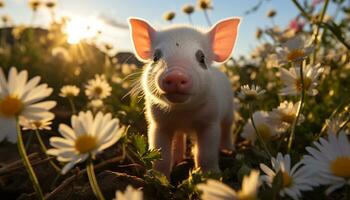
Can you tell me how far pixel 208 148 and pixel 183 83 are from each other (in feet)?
1.99

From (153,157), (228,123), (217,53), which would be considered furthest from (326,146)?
(228,123)

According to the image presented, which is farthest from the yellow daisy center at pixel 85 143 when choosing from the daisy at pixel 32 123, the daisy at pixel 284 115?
the daisy at pixel 284 115

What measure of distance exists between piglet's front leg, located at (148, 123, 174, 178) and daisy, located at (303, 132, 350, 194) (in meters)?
1.42

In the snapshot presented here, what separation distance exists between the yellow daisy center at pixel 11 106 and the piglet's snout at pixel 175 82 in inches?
40.6

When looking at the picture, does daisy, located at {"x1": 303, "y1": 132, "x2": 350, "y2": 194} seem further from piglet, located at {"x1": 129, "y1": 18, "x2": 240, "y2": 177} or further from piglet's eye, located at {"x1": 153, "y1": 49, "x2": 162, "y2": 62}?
piglet's eye, located at {"x1": 153, "y1": 49, "x2": 162, "y2": 62}

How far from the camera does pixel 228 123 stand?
4.03 m

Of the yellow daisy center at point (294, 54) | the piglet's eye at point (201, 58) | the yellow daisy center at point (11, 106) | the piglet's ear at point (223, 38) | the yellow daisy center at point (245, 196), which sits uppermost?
the piglet's ear at point (223, 38)

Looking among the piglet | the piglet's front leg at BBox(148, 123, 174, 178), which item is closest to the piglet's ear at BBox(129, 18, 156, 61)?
the piglet

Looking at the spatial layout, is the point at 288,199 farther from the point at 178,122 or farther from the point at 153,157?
the point at 178,122

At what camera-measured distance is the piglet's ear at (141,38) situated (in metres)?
3.08

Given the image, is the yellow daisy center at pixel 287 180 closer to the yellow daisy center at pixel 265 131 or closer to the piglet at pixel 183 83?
the piglet at pixel 183 83

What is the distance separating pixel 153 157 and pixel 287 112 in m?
0.81

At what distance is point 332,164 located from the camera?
1373mm

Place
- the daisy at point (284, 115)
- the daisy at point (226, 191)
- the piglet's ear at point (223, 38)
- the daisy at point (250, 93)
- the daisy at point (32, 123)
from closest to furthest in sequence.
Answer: the daisy at point (226, 191), the daisy at point (32, 123), the daisy at point (250, 93), the daisy at point (284, 115), the piglet's ear at point (223, 38)
